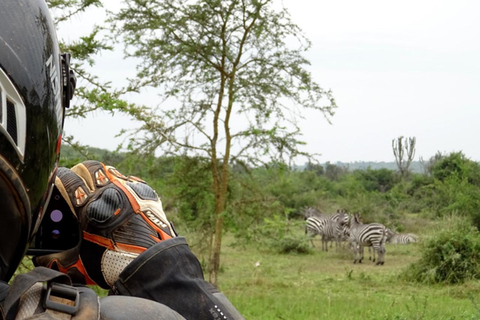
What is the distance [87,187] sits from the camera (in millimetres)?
1280

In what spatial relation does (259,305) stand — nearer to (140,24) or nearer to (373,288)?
(373,288)

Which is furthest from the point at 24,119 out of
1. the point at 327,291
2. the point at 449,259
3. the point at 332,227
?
the point at 332,227

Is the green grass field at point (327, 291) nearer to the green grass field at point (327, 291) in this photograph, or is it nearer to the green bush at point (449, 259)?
the green grass field at point (327, 291)

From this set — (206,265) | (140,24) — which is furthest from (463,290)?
(140,24)

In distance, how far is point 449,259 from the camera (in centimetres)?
1255

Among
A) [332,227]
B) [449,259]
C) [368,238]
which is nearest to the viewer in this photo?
[449,259]

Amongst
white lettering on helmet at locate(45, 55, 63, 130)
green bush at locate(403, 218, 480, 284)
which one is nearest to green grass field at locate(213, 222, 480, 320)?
green bush at locate(403, 218, 480, 284)

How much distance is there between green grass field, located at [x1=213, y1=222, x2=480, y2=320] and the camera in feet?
27.2

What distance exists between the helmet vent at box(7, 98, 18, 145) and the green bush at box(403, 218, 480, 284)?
12275 millimetres

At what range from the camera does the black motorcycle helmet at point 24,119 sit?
0.86 meters

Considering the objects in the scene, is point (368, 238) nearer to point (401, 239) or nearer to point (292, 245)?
point (292, 245)

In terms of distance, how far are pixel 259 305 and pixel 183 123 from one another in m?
3.27

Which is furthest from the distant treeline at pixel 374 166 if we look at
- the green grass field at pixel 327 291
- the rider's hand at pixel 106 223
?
the rider's hand at pixel 106 223

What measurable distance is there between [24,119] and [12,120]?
3 centimetres
